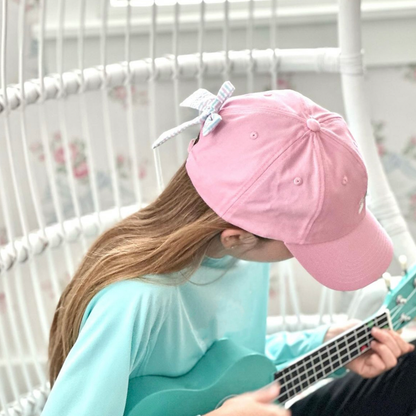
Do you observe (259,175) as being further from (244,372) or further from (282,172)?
(244,372)

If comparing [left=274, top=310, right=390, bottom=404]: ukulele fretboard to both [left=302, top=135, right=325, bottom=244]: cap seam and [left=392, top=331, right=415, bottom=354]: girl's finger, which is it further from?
[left=302, top=135, right=325, bottom=244]: cap seam

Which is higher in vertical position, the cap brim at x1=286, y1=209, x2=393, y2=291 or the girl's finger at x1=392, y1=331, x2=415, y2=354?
the cap brim at x1=286, y1=209, x2=393, y2=291

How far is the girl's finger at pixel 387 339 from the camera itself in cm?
90

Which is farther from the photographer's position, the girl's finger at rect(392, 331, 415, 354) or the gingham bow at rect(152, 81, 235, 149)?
the girl's finger at rect(392, 331, 415, 354)

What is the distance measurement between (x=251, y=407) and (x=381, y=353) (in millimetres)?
226

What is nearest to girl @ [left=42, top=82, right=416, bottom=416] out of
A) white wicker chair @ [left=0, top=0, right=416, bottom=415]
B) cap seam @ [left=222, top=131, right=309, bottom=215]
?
cap seam @ [left=222, top=131, right=309, bottom=215]

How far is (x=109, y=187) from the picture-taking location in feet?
4.18

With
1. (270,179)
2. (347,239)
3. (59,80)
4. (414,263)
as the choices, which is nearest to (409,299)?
(414,263)

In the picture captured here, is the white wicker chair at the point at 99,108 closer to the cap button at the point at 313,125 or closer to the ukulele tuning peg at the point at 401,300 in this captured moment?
the ukulele tuning peg at the point at 401,300

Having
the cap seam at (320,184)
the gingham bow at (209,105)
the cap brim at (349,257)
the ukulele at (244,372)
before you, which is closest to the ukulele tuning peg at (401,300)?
the ukulele at (244,372)

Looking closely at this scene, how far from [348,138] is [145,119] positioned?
22.2 inches

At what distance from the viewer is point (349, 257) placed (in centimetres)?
75

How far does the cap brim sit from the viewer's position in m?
0.73

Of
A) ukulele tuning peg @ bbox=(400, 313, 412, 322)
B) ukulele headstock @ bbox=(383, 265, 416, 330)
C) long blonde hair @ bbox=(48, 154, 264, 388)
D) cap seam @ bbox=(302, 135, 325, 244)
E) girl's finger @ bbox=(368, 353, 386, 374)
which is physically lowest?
girl's finger @ bbox=(368, 353, 386, 374)
